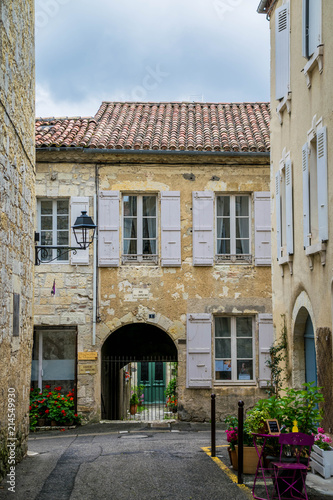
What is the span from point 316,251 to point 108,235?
724 cm

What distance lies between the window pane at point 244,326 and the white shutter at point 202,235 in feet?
4.86

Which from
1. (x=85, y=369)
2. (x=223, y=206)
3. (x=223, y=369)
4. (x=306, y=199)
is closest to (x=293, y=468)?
(x=306, y=199)

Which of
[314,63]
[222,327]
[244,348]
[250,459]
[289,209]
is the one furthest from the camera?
[222,327]

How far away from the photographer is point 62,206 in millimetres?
15250

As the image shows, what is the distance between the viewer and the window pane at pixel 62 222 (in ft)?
49.8

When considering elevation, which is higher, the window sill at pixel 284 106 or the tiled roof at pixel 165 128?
the tiled roof at pixel 165 128

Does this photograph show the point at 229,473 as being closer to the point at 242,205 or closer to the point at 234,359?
the point at 234,359

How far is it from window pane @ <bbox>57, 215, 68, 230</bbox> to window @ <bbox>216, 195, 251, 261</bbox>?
3.47 m

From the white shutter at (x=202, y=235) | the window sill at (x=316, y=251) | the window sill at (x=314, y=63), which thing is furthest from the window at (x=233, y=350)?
the window sill at (x=314, y=63)

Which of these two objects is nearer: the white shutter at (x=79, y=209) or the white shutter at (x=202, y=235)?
the white shutter at (x=79, y=209)

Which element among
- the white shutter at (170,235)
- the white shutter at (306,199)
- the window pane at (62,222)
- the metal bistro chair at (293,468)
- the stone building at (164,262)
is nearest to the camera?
the metal bistro chair at (293,468)

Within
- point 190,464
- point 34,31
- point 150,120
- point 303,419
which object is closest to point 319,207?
point 303,419

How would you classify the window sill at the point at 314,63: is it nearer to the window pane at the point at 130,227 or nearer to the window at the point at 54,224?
the window pane at the point at 130,227

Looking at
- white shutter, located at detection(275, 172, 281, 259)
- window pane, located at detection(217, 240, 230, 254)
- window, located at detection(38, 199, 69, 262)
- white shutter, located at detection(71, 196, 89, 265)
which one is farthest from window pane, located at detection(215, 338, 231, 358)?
white shutter, located at detection(275, 172, 281, 259)
